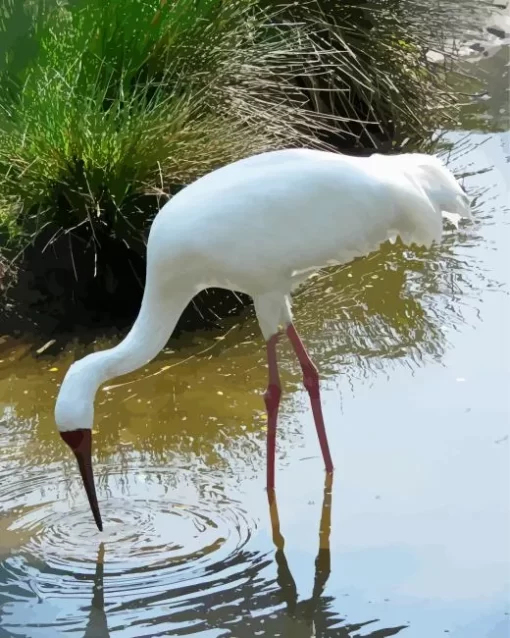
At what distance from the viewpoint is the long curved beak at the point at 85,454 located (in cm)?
373

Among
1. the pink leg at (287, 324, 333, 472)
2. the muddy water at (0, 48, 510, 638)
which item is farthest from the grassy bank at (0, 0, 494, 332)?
the pink leg at (287, 324, 333, 472)

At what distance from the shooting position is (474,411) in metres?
4.54

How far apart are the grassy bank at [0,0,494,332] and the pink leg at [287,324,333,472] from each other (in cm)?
139

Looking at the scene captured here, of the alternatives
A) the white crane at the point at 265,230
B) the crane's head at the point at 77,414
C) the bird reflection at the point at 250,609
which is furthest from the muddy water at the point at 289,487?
the crane's head at the point at 77,414

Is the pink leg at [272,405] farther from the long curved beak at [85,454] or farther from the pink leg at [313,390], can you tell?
the long curved beak at [85,454]

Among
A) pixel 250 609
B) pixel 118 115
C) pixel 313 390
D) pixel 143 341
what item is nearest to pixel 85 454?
pixel 143 341

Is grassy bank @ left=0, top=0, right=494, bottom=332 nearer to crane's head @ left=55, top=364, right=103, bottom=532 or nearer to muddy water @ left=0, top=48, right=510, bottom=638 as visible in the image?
muddy water @ left=0, top=48, right=510, bottom=638

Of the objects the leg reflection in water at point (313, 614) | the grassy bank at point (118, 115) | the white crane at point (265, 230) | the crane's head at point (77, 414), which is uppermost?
the grassy bank at point (118, 115)

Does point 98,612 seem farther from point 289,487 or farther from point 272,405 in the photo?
point 272,405

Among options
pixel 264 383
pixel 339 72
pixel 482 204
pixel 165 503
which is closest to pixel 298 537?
pixel 165 503

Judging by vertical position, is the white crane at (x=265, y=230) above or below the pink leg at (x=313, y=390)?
above

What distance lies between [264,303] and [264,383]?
Result: 949 millimetres

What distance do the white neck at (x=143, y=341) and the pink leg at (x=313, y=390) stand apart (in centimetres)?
53

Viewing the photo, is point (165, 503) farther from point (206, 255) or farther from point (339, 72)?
point (339, 72)
